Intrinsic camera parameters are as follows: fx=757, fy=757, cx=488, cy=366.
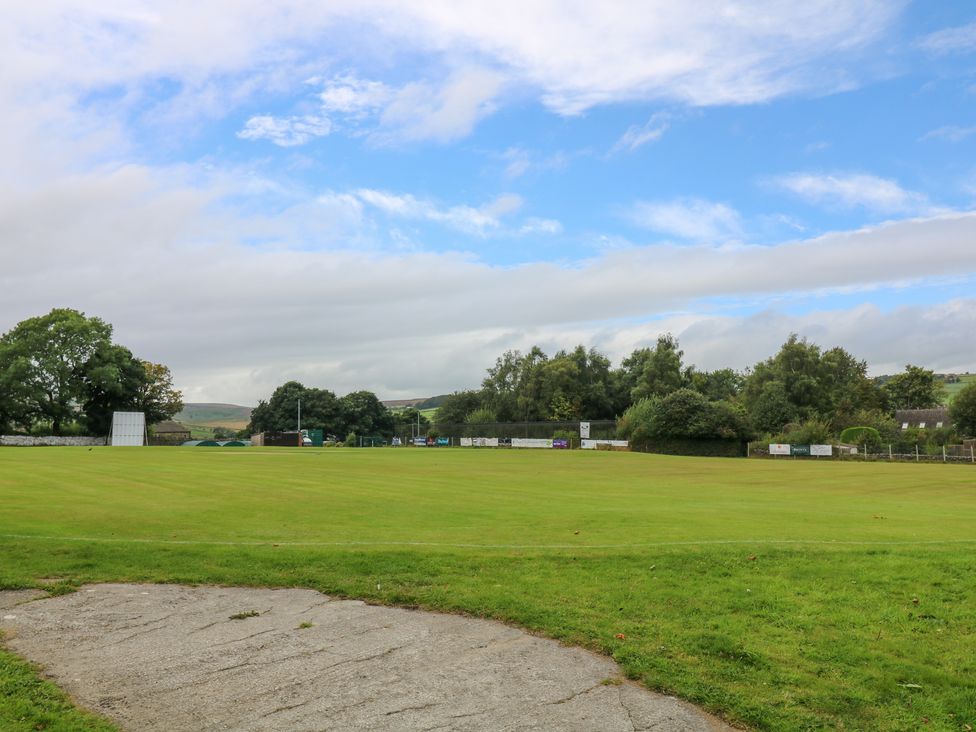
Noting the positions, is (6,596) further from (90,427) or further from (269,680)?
(90,427)

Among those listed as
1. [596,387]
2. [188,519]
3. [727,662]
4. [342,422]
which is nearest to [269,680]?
[727,662]

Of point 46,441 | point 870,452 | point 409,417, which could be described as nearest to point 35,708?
point 870,452

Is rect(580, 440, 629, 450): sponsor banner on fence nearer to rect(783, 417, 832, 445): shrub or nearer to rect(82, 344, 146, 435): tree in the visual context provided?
rect(783, 417, 832, 445): shrub

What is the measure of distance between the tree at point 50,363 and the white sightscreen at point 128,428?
243 inches

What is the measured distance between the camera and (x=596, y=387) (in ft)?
445

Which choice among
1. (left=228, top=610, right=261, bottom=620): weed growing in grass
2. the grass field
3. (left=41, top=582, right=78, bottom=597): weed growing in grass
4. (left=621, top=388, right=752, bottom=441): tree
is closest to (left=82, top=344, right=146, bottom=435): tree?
(left=621, top=388, right=752, bottom=441): tree

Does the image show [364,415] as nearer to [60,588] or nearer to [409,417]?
[409,417]

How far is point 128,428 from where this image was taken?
97.4 meters

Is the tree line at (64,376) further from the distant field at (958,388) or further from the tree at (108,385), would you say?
the distant field at (958,388)

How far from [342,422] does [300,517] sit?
14751 centimetres

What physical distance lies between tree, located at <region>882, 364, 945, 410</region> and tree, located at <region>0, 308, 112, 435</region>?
409 ft

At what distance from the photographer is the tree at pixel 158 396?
113 metres

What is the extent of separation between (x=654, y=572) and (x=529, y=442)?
100 meters

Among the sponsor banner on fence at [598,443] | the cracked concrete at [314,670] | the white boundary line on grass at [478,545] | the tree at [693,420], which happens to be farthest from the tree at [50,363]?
the cracked concrete at [314,670]
